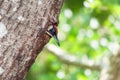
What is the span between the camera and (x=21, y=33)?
1.50 meters

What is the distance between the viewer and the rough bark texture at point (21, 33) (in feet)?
4.86

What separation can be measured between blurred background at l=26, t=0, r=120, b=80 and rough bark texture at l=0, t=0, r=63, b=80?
6.06 feet

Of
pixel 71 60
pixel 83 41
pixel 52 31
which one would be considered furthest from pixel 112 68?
pixel 52 31

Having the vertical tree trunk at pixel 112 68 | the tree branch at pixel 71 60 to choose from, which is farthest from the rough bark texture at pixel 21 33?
the tree branch at pixel 71 60

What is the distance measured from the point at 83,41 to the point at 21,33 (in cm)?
437

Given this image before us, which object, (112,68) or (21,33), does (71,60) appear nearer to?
(112,68)

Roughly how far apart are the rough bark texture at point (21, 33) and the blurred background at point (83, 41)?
1848mm

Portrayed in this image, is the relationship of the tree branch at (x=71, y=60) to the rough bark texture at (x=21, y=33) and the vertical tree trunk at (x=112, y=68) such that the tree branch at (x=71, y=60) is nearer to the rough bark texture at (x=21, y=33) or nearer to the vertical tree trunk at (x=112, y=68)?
the vertical tree trunk at (x=112, y=68)

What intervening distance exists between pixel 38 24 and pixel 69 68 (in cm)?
369

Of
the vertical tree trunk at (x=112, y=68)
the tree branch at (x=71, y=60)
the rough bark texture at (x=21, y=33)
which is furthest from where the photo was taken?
the tree branch at (x=71, y=60)

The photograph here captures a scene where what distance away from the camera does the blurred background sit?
4082mm

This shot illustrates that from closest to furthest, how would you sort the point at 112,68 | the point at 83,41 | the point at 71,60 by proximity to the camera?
the point at 112,68
the point at 71,60
the point at 83,41

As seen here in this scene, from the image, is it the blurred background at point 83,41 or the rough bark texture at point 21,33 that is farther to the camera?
the blurred background at point 83,41

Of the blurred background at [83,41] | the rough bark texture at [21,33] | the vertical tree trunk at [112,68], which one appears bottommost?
the rough bark texture at [21,33]
